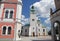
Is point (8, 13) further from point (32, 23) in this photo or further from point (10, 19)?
point (32, 23)

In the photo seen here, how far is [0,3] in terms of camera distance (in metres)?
27.1

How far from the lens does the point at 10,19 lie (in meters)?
A: 26.2

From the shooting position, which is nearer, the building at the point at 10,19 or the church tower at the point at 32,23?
the building at the point at 10,19

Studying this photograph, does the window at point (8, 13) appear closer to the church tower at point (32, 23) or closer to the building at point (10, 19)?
the building at point (10, 19)

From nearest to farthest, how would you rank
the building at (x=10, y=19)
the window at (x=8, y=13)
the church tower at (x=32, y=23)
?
the building at (x=10, y=19) < the window at (x=8, y=13) < the church tower at (x=32, y=23)

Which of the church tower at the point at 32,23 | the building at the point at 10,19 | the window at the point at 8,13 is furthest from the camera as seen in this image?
the church tower at the point at 32,23

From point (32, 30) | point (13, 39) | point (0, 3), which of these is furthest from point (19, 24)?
point (32, 30)

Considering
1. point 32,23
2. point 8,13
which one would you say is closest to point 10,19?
point 8,13

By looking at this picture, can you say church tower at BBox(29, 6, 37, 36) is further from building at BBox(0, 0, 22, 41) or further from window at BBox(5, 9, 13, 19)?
window at BBox(5, 9, 13, 19)

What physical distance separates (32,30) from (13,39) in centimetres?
2972

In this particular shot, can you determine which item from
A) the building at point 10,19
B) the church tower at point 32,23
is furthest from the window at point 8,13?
the church tower at point 32,23

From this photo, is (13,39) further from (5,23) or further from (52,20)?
(52,20)

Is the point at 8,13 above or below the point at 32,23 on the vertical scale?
above

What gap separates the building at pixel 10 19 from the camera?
83.8 feet
